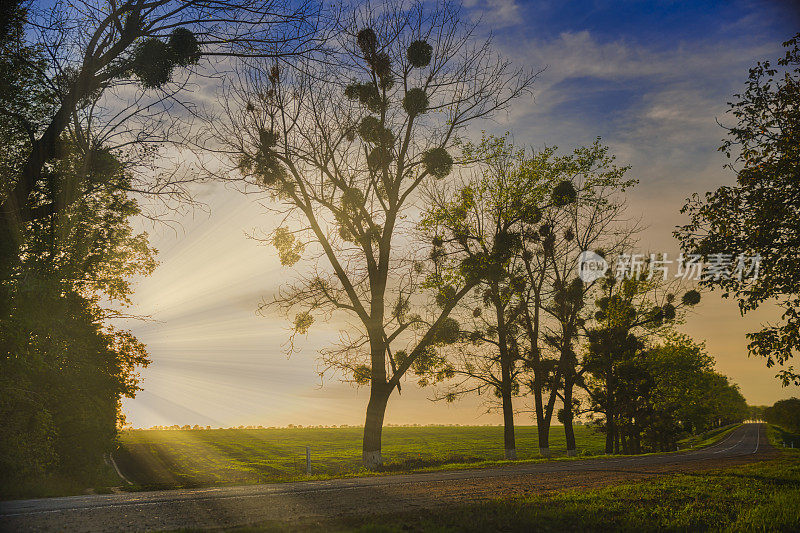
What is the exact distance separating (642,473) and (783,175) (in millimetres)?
8513

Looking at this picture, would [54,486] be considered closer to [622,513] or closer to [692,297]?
[622,513]

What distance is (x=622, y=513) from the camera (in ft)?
24.9

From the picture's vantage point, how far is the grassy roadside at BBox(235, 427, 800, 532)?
6359 millimetres

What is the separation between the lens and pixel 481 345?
2703 cm

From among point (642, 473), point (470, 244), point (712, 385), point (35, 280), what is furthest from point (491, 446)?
point (35, 280)

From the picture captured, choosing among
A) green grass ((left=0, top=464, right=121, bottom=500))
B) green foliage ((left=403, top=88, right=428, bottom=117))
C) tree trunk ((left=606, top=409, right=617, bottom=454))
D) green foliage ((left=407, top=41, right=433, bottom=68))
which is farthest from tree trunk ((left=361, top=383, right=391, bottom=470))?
tree trunk ((left=606, top=409, right=617, bottom=454))

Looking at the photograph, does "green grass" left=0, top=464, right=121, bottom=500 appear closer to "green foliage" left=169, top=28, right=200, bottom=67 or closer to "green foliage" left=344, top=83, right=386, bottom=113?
"green foliage" left=169, top=28, right=200, bottom=67

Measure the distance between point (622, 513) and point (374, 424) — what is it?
11.1m

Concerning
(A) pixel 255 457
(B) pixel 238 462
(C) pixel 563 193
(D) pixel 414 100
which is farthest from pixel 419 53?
(A) pixel 255 457

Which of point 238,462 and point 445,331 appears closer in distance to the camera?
point 445,331

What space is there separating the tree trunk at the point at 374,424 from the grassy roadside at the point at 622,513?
894cm

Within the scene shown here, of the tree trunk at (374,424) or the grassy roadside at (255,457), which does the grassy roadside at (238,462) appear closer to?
the grassy roadside at (255,457)

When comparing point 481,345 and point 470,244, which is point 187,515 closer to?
point 470,244

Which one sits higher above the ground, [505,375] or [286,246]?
[286,246]
